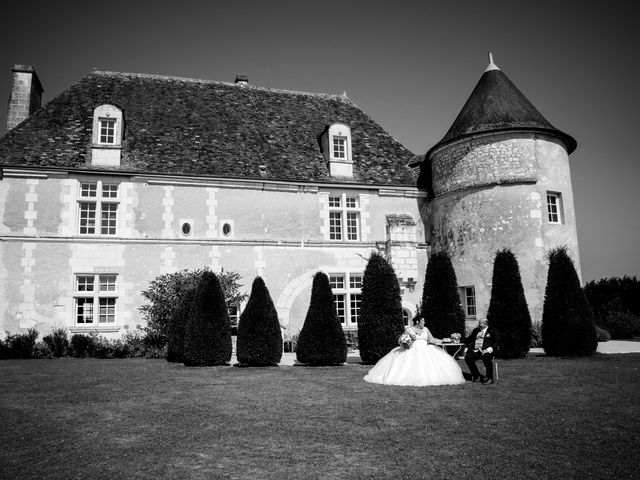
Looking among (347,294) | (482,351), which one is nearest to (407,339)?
(482,351)

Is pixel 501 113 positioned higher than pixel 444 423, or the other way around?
pixel 501 113

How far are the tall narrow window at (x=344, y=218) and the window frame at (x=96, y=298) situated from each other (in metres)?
8.18

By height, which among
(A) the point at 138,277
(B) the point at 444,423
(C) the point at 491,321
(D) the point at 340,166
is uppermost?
(D) the point at 340,166

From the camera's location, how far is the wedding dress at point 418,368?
1052 centimetres

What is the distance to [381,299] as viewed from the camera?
49.1 ft

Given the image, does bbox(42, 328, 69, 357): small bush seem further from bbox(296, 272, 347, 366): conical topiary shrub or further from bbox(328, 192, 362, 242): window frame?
bbox(328, 192, 362, 242): window frame

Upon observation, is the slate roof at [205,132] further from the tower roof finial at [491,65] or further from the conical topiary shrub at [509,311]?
the conical topiary shrub at [509,311]

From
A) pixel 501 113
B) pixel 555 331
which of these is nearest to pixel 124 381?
pixel 555 331

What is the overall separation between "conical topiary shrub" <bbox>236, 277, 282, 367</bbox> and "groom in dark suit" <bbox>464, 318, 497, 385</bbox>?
17.3 ft

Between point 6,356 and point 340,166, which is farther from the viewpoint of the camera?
point 340,166

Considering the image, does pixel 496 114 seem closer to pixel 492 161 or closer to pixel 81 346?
pixel 492 161

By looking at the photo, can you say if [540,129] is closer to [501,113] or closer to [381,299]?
[501,113]

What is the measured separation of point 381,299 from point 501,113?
9.28m

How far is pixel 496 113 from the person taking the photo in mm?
19641
